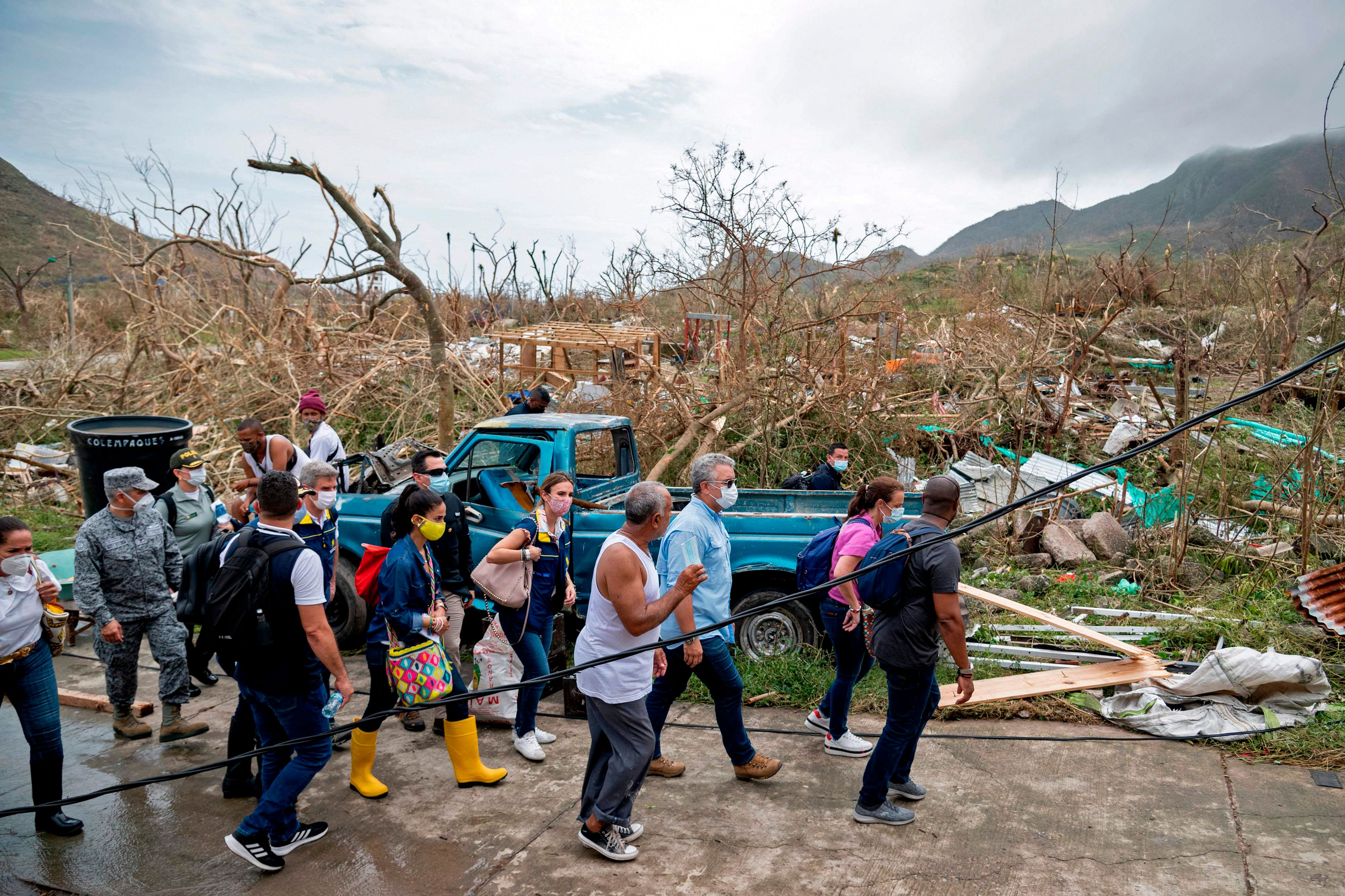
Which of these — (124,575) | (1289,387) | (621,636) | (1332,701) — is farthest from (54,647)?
(1289,387)

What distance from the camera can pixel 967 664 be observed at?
3869 mm

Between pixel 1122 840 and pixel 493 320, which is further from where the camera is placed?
pixel 493 320

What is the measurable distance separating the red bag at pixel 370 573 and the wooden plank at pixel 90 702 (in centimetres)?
161

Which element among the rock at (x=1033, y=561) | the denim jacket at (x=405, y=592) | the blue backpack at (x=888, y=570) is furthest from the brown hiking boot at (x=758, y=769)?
the rock at (x=1033, y=561)

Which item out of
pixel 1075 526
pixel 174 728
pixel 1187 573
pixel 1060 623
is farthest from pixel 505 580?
pixel 1075 526

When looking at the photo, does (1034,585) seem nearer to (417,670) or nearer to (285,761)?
(417,670)

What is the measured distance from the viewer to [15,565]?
12.6 ft

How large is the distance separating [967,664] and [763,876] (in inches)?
51.9

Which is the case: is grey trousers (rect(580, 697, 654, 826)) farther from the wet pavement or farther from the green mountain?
the green mountain

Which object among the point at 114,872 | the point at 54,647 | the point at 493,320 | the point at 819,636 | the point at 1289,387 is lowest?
the point at 114,872

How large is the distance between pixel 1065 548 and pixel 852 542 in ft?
14.1

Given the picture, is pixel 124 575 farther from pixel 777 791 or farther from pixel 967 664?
pixel 967 664

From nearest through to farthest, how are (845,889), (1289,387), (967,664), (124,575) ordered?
(845,889), (967,664), (124,575), (1289,387)

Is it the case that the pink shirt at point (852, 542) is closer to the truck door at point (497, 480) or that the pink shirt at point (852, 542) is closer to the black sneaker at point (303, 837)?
the truck door at point (497, 480)
